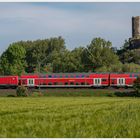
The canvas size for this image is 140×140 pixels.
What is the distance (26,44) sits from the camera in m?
177

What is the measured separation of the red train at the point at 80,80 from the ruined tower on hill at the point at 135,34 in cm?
8395

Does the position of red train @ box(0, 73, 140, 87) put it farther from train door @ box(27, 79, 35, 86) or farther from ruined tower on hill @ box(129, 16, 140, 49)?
ruined tower on hill @ box(129, 16, 140, 49)

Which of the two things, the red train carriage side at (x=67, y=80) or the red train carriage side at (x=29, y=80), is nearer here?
the red train carriage side at (x=67, y=80)

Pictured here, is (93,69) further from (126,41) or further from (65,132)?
(65,132)

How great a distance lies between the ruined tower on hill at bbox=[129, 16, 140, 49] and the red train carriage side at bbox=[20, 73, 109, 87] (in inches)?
3323

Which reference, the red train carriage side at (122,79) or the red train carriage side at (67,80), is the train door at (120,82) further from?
the red train carriage side at (67,80)

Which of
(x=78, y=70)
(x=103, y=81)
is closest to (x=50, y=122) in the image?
(x=103, y=81)

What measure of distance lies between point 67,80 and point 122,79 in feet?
35.0

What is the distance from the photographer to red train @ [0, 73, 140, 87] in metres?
91.1

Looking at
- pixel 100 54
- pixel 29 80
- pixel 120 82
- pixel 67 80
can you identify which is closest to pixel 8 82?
pixel 29 80

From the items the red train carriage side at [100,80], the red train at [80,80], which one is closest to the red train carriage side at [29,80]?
the red train at [80,80]

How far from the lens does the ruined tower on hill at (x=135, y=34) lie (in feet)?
573

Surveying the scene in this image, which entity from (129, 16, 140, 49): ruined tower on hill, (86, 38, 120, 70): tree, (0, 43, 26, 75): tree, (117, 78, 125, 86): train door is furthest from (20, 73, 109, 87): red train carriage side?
(129, 16, 140, 49): ruined tower on hill

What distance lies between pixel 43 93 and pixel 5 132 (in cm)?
7436
